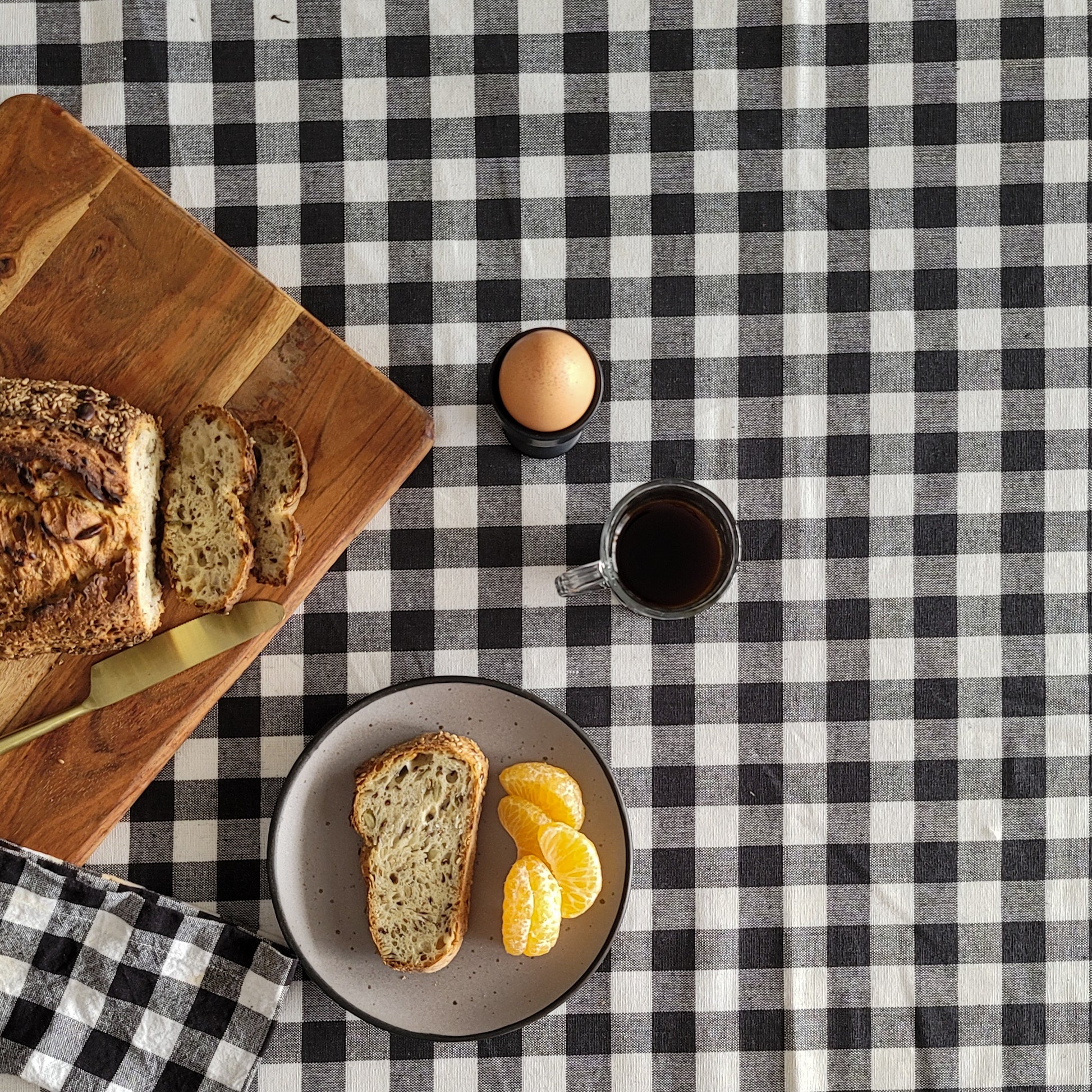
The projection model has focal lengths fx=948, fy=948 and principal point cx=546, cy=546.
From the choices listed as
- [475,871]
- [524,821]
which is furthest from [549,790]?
[475,871]

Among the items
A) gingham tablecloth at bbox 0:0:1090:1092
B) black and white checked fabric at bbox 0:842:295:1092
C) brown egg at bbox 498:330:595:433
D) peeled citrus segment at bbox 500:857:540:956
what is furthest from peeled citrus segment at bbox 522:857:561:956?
brown egg at bbox 498:330:595:433

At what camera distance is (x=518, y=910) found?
1.21 m

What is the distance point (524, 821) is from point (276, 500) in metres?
0.52

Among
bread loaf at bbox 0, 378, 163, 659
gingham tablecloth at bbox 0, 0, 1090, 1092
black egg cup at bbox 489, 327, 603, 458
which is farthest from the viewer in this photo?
gingham tablecloth at bbox 0, 0, 1090, 1092

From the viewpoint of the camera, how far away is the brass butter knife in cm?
123

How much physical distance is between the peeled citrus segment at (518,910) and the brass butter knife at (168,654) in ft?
1.49

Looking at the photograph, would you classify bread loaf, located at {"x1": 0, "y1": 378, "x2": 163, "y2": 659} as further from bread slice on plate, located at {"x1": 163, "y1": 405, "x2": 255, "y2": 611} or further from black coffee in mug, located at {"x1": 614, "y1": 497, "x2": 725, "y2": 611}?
black coffee in mug, located at {"x1": 614, "y1": 497, "x2": 725, "y2": 611}

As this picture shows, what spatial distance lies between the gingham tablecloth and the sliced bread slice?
0.45 feet

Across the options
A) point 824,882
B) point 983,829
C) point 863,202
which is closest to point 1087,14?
point 863,202

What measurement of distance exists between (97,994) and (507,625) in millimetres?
738

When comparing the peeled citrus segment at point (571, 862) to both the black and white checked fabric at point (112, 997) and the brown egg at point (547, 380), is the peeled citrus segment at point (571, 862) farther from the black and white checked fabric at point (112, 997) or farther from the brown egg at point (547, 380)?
the brown egg at point (547, 380)

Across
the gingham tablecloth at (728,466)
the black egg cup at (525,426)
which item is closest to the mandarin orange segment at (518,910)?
the gingham tablecloth at (728,466)

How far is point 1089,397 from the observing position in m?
1.34

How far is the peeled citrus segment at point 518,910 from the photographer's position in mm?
1205
